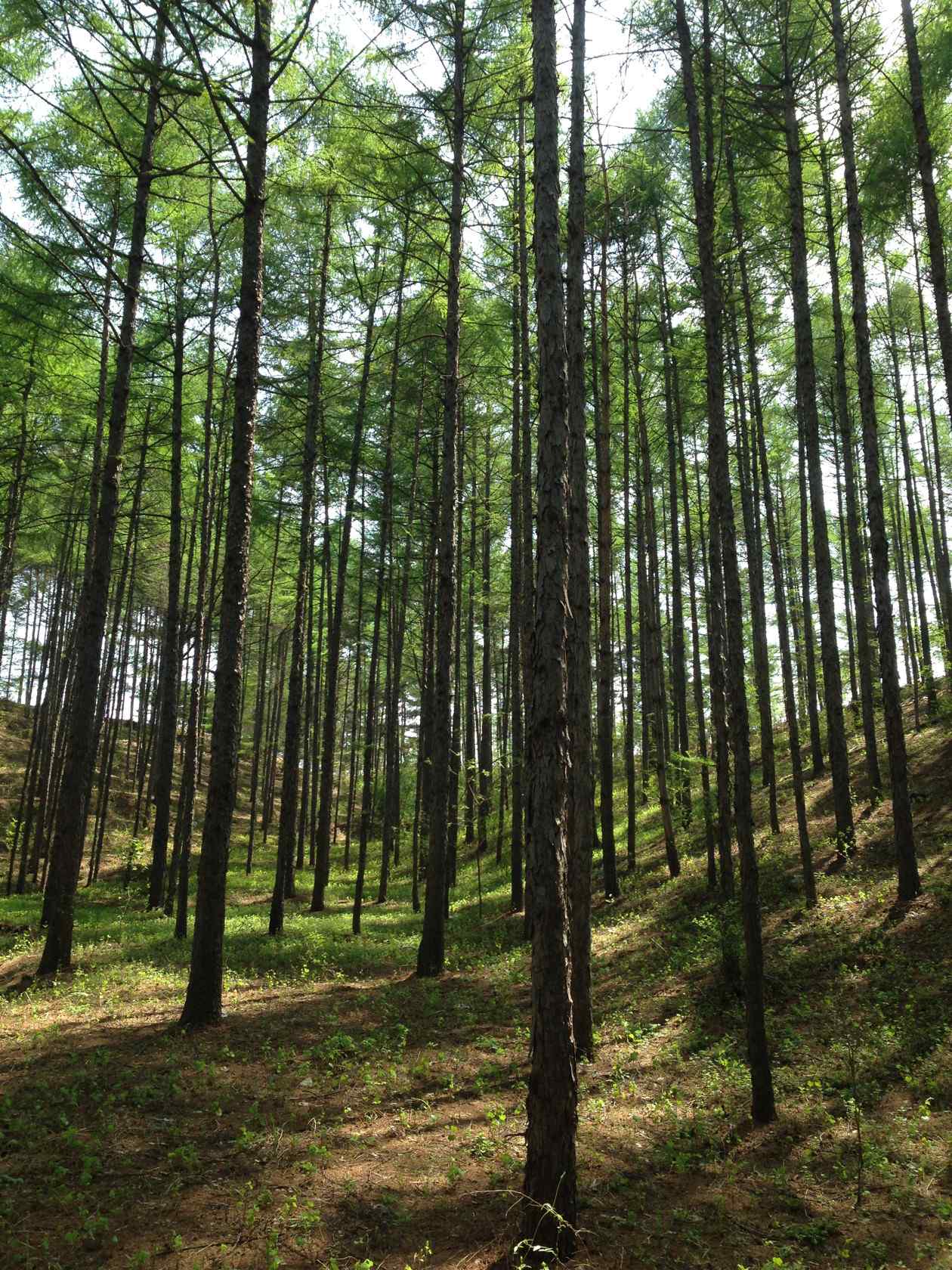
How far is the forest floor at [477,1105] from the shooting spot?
415 centimetres

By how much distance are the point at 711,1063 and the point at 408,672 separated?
25251mm

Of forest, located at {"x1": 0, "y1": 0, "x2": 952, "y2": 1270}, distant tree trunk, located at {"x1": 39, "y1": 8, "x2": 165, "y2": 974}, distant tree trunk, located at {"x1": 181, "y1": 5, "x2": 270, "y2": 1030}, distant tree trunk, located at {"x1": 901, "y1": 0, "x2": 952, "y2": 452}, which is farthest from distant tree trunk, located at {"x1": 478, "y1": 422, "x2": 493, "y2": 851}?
distant tree trunk, located at {"x1": 181, "y1": 5, "x2": 270, "y2": 1030}

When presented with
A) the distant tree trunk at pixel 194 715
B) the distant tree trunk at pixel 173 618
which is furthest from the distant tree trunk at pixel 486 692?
the distant tree trunk at pixel 173 618

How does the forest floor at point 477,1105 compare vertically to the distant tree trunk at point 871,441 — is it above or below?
below

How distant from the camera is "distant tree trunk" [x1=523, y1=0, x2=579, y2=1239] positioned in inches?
158

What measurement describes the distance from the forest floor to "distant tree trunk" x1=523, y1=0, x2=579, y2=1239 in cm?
35

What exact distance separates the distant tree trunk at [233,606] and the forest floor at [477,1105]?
0.60 meters

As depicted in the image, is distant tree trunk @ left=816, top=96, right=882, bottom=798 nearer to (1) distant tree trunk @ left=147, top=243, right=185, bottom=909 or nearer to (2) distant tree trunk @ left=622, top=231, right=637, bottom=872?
(2) distant tree trunk @ left=622, top=231, right=637, bottom=872

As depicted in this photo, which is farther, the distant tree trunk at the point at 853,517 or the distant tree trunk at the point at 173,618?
the distant tree trunk at the point at 173,618

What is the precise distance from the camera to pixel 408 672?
103 ft

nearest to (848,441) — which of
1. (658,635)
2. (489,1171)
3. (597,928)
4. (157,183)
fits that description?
(658,635)

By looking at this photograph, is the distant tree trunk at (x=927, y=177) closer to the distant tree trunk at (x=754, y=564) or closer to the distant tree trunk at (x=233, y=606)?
the distant tree trunk at (x=754, y=564)

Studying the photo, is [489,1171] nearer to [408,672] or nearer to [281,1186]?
[281,1186]

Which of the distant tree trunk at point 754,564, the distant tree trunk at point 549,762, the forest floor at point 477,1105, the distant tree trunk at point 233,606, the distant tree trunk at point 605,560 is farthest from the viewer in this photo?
the distant tree trunk at point 754,564
